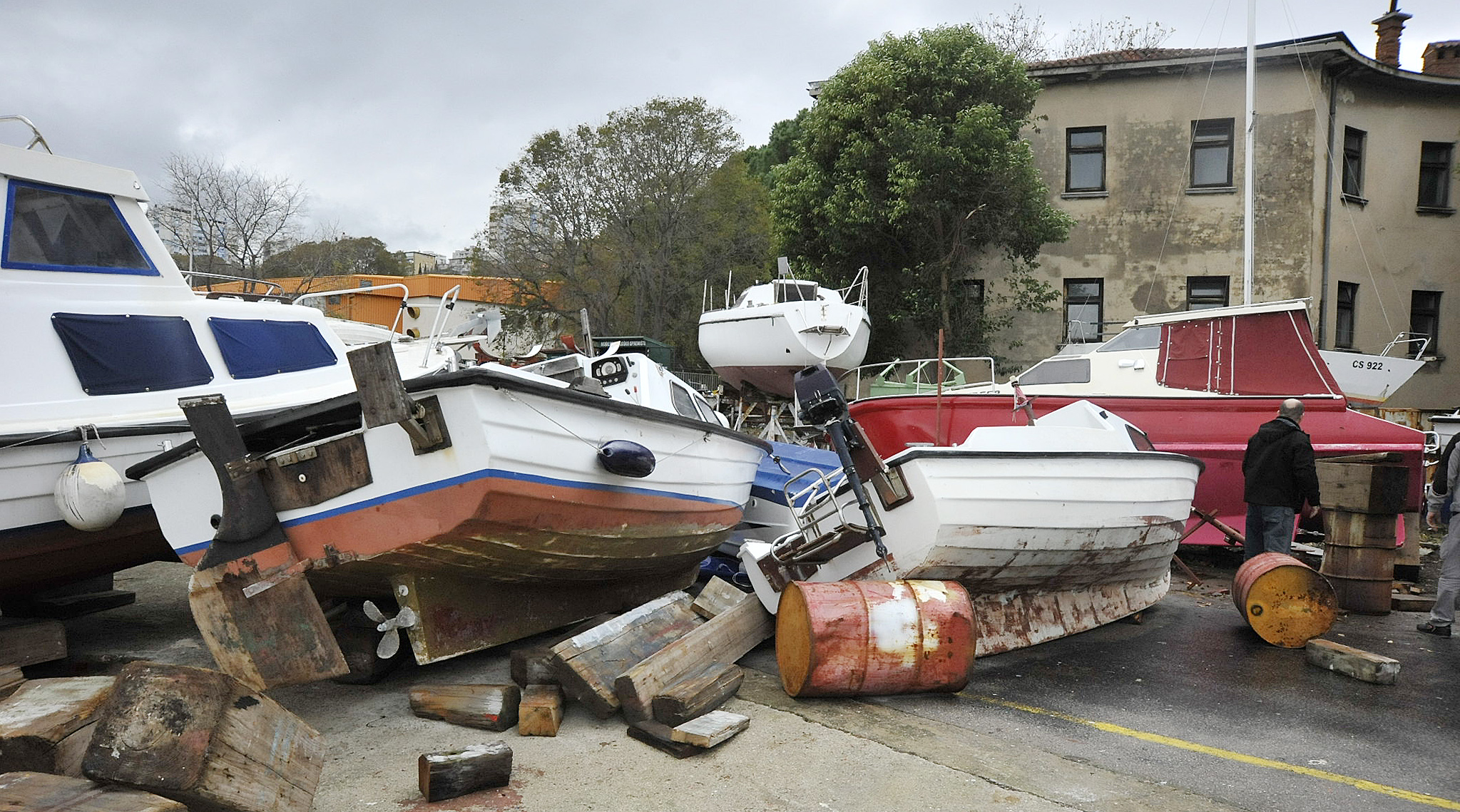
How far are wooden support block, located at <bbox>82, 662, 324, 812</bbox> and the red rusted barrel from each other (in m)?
2.31

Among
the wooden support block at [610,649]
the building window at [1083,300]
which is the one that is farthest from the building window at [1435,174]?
the wooden support block at [610,649]

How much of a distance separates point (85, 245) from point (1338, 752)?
299 inches

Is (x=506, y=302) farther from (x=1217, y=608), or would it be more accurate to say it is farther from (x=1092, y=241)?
(x=1217, y=608)

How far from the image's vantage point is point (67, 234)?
19.1 ft

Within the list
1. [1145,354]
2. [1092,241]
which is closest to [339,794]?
[1145,354]

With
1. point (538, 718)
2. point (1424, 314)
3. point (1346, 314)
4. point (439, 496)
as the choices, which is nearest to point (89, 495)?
point (439, 496)

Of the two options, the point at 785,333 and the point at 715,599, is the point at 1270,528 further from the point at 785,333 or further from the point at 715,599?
the point at 785,333

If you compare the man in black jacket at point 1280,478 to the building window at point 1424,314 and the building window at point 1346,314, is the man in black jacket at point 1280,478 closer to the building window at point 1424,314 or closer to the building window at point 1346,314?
the building window at point 1346,314

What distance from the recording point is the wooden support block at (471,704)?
4184 millimetres

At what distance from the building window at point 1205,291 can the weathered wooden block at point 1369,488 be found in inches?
491

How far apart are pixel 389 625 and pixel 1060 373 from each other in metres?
8.63

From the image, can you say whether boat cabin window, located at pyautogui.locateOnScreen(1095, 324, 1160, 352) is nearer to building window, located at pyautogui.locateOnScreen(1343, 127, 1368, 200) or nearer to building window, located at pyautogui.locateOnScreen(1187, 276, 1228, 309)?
building window, located at pyautogui.locateOnScreen(1187, 276, 1228, 309)

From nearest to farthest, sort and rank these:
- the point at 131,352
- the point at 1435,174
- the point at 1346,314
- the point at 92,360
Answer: the point at 92,360
the point at 131,352
the point at 1346,314
the point at 1435,174

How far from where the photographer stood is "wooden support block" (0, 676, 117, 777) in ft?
9.28
